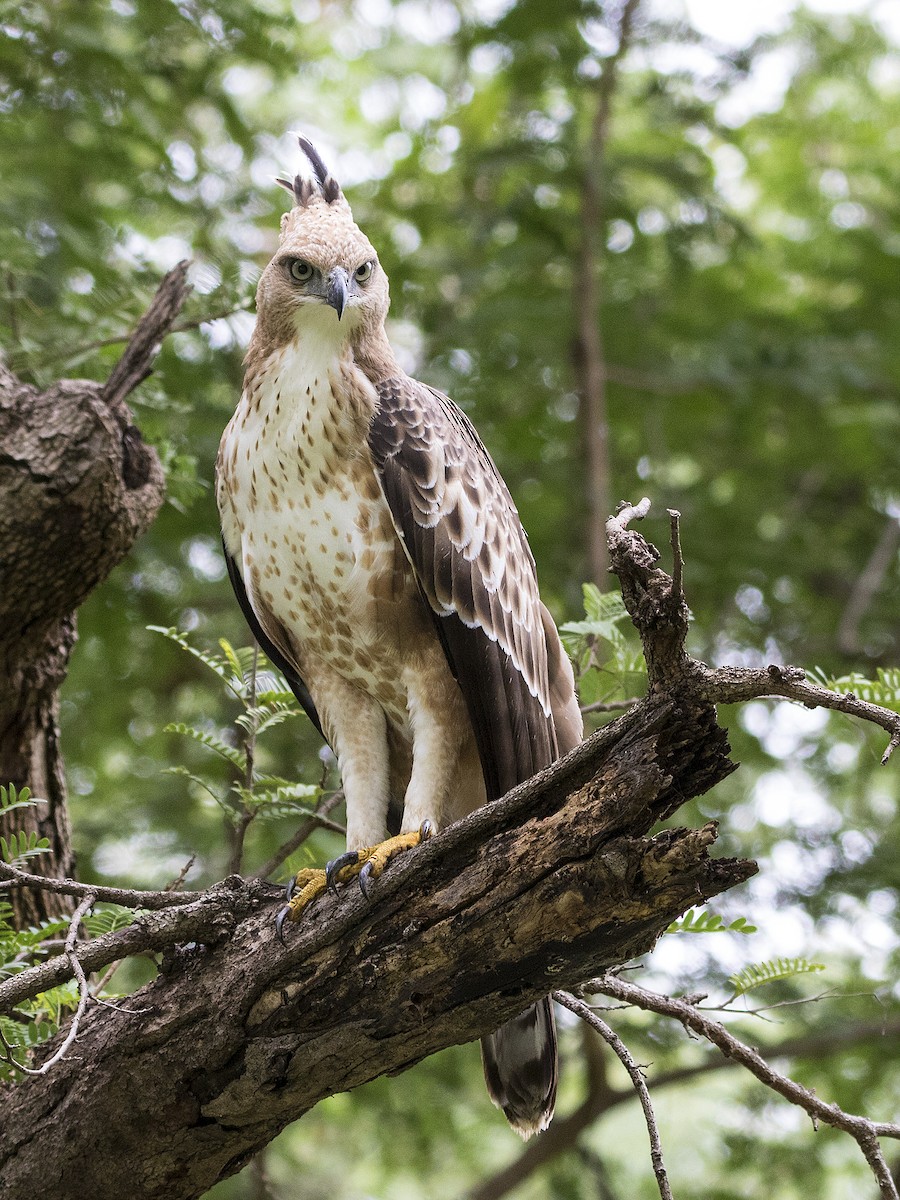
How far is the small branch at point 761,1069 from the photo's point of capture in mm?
3191

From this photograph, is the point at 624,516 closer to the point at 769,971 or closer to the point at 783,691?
the point at 783,691

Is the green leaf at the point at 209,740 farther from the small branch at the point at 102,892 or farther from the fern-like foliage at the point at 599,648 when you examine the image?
the fern-like foliage at the point at 599,648

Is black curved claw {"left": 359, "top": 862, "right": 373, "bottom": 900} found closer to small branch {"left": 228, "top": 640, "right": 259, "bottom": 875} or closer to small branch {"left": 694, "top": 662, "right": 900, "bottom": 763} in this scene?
small branch {"left": 228, "top": 640, "right": 259, "bottom": 875}

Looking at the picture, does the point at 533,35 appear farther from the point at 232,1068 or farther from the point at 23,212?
the point at 232,1068

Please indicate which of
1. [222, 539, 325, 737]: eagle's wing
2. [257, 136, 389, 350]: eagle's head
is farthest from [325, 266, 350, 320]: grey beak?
[222, 539, 325, 737]: eagle's wing

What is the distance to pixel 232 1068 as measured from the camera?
9.59 ft

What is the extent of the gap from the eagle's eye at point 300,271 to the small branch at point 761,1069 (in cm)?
223

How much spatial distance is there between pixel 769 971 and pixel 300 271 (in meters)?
2.45

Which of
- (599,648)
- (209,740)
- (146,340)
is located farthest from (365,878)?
(146,340)

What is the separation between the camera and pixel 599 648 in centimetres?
433

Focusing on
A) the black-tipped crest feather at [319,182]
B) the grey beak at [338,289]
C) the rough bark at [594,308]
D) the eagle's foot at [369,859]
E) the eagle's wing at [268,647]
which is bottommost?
the eagle's foot at [369,859]

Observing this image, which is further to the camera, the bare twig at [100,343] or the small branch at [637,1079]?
the bare twig at [100,343]

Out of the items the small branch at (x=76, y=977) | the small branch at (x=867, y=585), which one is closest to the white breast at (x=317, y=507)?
the small branch at (x=76, y=977)

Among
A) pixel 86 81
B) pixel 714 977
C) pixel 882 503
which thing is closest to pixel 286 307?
pixel 86 81
